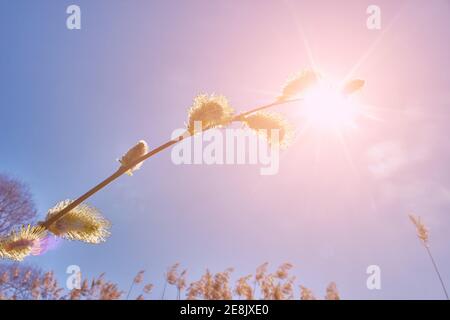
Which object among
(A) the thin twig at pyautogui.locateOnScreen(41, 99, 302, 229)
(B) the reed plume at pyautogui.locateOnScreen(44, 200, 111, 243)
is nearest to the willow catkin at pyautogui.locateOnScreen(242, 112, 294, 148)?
(A) the thin twig at pyautogui.locateOnScreen(41, 99, 302, 229)

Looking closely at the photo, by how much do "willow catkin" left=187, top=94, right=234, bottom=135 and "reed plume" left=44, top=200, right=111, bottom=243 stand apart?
115 cm

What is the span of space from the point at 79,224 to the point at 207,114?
5.00 feet

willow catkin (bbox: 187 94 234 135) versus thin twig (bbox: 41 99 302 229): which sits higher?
willow catkin (bbox: 187 94 234 135)

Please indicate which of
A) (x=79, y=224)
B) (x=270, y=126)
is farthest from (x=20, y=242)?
(x=270, y=126)

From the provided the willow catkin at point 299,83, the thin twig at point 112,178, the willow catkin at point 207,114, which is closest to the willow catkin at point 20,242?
the thin twig at point 112,178

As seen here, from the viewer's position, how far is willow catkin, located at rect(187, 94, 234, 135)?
2.93m

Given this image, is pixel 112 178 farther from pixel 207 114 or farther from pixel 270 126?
pixel 270 126

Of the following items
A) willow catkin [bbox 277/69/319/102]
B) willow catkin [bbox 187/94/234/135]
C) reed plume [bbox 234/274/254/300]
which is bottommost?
reed plume [bbox 234/274/254/300]

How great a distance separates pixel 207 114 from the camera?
3.00 m

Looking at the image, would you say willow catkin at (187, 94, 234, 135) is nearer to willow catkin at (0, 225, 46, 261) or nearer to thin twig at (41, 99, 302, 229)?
thin twig at (41, 99, 302, 229)

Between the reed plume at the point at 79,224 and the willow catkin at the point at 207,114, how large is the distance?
1.15 m
